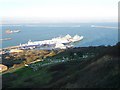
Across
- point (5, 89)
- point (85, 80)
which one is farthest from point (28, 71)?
point (85, 80)

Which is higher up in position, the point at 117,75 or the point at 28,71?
the point at 117,75

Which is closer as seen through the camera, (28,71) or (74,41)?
(28,71)

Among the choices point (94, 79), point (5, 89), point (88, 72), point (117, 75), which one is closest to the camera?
point (117, 75)

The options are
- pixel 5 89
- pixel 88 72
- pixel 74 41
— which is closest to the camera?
pixel 88 72

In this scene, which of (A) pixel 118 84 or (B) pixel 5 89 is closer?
(A) pixel 118 84

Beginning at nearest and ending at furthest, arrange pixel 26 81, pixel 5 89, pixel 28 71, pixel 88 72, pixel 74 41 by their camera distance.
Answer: pixel 88 72 → pixel 5 89 → pixel 26 81 → pixel 28 71 → pixel 74 41

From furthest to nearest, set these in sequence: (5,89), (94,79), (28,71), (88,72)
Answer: (28,71) < (5,89) < (88,72) < (94,79)

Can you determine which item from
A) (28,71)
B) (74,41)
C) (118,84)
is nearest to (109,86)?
(118,84)

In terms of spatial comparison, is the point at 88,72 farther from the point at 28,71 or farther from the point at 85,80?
the point at 28,71

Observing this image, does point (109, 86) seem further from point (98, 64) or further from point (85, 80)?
point (98, 64)

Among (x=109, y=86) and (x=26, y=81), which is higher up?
(x=109, y=86)
